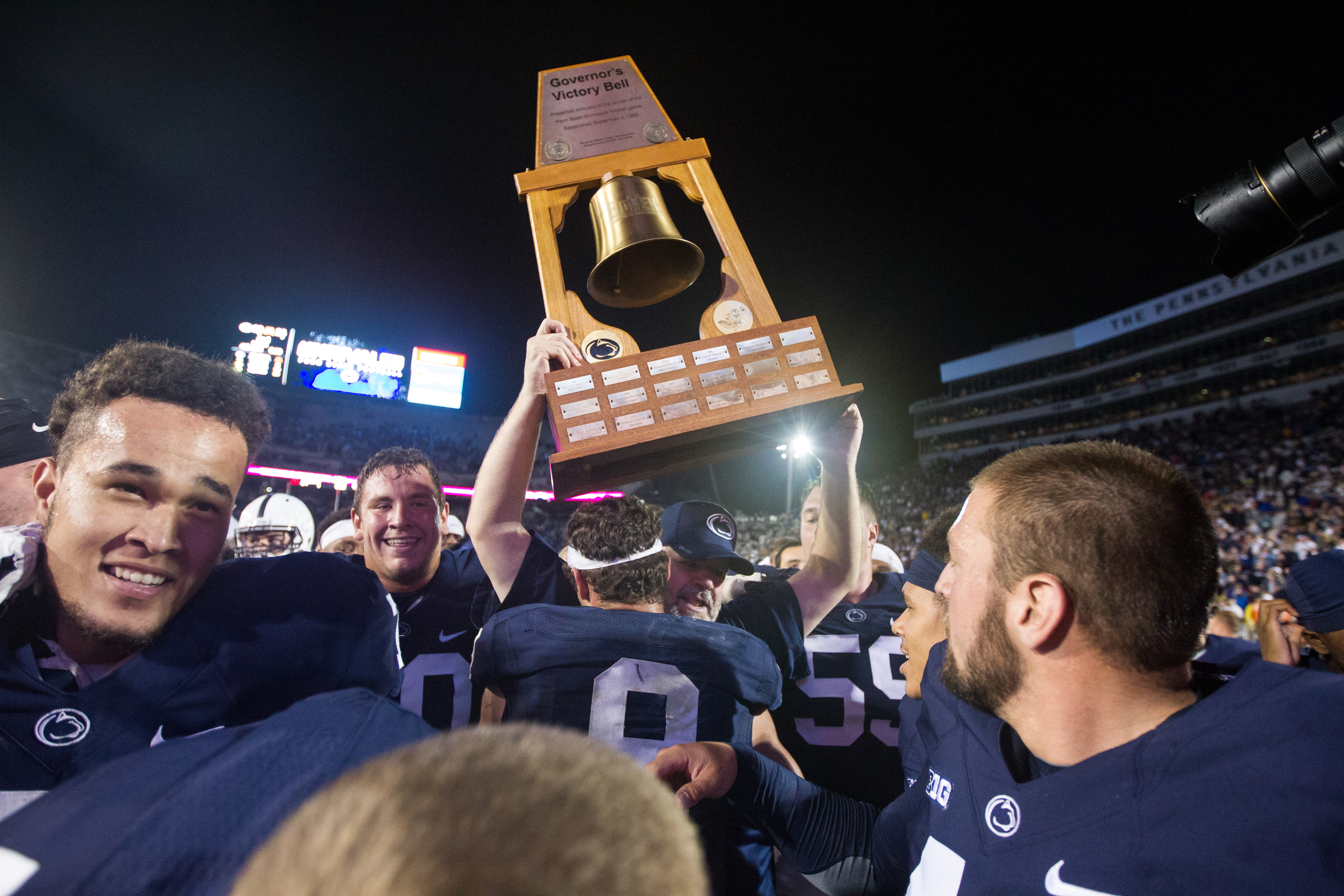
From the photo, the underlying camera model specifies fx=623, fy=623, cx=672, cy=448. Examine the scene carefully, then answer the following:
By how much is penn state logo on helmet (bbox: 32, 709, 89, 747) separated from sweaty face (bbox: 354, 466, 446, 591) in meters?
1.88

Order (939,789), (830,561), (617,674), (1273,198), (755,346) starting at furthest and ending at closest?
(830,561)
(617,674)
(1273,198)
(755,346)
(939,789)

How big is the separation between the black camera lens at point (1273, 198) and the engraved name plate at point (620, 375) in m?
1.88

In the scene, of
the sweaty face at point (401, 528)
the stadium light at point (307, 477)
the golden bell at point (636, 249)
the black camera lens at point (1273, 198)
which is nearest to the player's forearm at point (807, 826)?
the golden bell at point (636, 249)

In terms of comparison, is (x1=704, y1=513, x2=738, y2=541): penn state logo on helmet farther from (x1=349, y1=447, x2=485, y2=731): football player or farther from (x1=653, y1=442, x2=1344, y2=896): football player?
(x1=653, y1=442, x2=1344, y2=896): football player

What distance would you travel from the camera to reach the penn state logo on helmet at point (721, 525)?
302 centimetres

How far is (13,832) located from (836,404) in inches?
68.3

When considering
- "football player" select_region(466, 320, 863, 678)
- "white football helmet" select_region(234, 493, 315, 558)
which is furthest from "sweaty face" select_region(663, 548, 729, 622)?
"white football helmet" select_region(234, 493, 315, 558)

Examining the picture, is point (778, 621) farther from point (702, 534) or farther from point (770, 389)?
point (770, 389)

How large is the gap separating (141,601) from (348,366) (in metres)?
25.5

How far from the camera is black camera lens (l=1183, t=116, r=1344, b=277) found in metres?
1.82

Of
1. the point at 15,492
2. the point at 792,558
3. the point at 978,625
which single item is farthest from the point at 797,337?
the point at 792,558

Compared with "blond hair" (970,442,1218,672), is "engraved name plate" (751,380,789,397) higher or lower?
higher

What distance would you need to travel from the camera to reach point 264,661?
1370 mm

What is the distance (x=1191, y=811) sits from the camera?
3.48ft
